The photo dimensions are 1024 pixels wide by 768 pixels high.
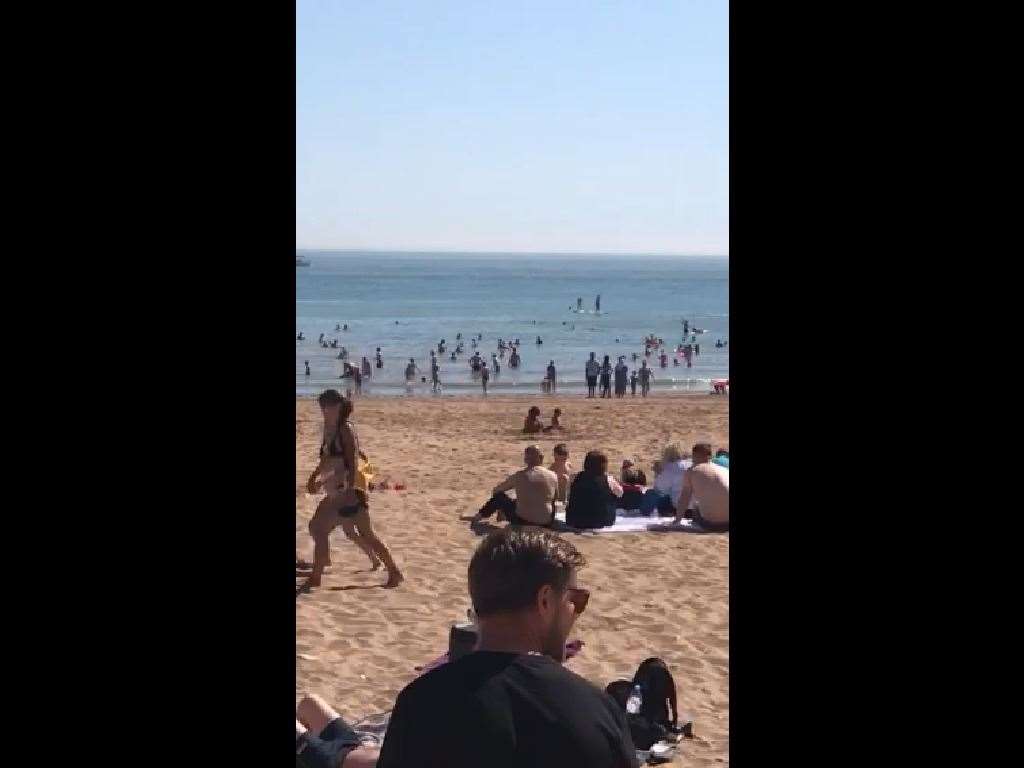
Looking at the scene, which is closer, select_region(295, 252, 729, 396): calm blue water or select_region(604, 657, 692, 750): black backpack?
select_region(604, 657, 692, 750): black backpack

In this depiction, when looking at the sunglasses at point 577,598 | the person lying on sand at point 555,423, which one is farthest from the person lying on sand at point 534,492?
the person lying on sand at point 555,423

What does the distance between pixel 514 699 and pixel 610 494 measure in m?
7.27

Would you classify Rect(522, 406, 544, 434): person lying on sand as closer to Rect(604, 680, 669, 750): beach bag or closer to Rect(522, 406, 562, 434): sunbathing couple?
Rect(522, 406, 562, 434): sunbathing couple

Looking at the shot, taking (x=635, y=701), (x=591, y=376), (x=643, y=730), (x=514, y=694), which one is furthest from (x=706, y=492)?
(x=591, y=376)

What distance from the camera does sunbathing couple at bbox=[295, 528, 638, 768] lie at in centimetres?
275

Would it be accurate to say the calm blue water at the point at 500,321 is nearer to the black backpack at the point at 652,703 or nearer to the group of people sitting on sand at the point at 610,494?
the group of people sitting on sand at the point at 610,494

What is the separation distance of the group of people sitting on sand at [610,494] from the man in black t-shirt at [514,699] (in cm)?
614

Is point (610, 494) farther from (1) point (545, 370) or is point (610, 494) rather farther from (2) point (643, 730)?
(1) point (545, 370)

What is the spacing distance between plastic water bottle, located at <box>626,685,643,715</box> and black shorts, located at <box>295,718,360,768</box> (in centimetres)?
148

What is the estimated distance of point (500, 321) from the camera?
7075 cm

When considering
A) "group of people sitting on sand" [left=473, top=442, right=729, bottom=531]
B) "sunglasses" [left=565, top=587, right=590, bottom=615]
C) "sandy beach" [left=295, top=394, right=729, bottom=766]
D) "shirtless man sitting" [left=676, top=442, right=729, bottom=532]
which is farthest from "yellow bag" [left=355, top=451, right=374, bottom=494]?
"sunglasses" [left=565, top=587, right=590, bottom=615]
